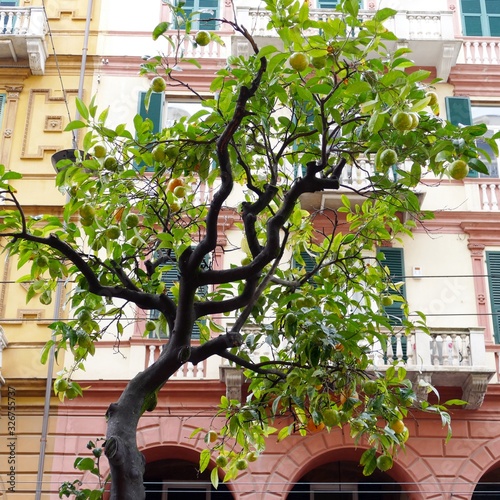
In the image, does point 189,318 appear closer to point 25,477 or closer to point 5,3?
point 25,477

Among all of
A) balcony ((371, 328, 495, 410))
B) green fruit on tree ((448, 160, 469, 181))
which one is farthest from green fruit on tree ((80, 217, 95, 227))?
balcony ((371, 328, 495, 410))

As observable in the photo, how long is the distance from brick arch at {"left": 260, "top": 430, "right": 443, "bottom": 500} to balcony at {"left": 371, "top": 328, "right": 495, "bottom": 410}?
3.75ft

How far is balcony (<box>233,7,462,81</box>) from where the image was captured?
725 inches

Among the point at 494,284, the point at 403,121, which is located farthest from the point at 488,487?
the point at 403,121

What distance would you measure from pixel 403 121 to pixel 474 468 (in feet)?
32.1

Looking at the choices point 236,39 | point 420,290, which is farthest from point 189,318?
point 236,39

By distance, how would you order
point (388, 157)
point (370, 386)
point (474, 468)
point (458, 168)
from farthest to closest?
point (474, 468) → point (370, 386) → point (388, 157) → point (458, 168)

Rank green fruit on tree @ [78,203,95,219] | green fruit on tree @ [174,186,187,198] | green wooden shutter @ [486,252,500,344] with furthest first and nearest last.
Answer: green wooden shutter @ [486,252,500,344] < green fruit on tree @ [174,186,187,198] < green fruit on tree @ [78,203,95,219]

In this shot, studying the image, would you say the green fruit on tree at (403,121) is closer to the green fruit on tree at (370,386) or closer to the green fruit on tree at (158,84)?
the green fruit on tree at (158,84)

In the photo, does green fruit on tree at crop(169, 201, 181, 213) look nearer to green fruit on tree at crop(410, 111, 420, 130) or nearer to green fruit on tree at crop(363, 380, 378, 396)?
green fruit on tree at crop(363, 380, 378, 396)

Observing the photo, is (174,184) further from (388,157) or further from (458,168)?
(458,168)

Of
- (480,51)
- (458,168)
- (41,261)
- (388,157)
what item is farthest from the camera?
(480,51)

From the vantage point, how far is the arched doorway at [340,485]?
1731 cm

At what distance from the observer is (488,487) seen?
57.2 ft
